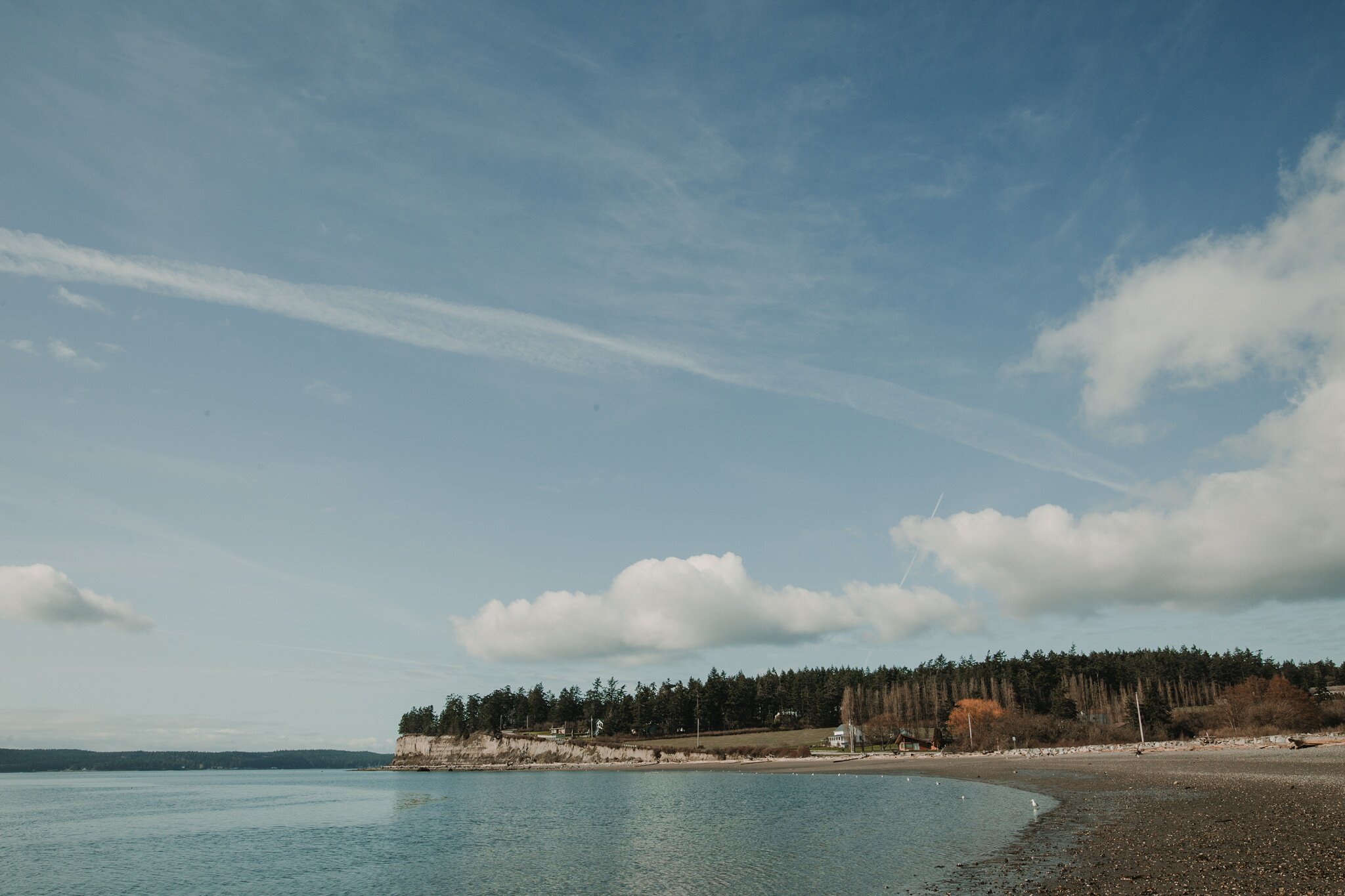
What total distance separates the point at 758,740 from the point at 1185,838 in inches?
6421

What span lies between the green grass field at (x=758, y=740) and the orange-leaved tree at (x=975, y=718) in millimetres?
34619

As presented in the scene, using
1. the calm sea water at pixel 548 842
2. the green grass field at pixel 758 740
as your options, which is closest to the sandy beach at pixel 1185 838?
the calm sea water at pixel 548 842

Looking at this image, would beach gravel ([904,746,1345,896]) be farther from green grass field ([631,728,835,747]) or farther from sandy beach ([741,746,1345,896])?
green grass field ([631,728,835,747])

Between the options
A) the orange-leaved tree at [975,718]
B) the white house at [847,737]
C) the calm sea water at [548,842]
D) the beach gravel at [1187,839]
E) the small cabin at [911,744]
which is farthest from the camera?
the white house at [847,737]

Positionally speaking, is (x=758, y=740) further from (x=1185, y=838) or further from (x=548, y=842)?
(x=1185, y=838)

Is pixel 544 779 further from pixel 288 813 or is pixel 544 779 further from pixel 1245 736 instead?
pixel 1245 736

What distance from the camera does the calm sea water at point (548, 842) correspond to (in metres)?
38.0

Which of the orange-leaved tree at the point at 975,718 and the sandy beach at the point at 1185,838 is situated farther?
the orange-leaved tree at the point at 975,718

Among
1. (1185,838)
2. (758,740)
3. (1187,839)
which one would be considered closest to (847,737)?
(758,740)

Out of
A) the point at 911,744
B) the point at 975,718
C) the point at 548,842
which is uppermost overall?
the point at 548,842

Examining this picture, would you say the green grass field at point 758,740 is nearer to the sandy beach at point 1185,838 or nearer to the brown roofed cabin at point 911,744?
the brown roofed cabin at point 911,744

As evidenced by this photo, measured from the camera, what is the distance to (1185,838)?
33.2 metres

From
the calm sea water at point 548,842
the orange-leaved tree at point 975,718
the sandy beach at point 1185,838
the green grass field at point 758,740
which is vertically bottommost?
the green grass field at point 758,740

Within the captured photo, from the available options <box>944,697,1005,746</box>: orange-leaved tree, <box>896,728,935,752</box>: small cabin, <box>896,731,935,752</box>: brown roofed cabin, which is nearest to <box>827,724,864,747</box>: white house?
<box>896,728,935,752</box>: small cabin
